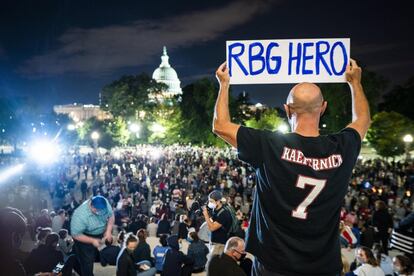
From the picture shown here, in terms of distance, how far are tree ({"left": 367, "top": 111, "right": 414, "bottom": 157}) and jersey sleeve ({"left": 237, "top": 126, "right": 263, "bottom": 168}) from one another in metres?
43.2

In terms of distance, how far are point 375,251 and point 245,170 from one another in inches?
896

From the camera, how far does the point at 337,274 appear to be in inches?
82.7

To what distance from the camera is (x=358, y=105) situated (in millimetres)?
2396

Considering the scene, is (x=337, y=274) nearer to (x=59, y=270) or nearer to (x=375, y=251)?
(x=59, y=270)

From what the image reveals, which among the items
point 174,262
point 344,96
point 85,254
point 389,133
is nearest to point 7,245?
point 85,254

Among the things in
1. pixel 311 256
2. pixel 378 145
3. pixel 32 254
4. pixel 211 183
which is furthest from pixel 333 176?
pixel 378 145

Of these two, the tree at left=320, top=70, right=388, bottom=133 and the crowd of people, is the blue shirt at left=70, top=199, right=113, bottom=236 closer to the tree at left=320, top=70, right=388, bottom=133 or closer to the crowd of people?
the crowd of people

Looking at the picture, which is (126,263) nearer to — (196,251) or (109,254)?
(196,251)

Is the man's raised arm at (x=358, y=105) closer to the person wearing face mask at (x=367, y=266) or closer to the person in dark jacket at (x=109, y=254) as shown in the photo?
the person wearing face mask at (x=367, y=266)

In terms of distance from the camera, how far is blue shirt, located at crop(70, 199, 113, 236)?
4.90 meters

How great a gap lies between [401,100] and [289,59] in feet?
233

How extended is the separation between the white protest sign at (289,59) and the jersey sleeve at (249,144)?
772 millimetres

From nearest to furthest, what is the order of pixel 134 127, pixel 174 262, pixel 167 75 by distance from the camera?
pixel 174 262 < pixel 134 127 < pixel 167 75

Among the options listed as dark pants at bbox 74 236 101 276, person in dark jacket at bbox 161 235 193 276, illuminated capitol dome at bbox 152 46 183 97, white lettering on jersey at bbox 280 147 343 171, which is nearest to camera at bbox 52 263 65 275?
dark pants at bbox 74 236 101 276
